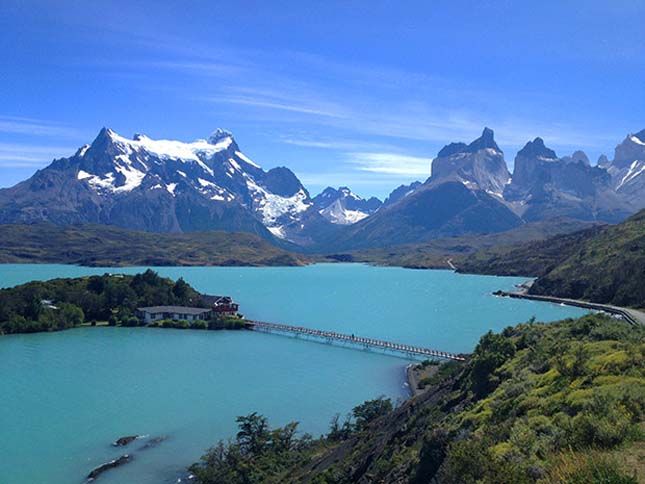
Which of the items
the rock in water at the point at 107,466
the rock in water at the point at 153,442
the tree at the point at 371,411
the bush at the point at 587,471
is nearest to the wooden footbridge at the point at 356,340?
the tree at the point at 371,411

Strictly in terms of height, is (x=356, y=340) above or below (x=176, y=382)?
below

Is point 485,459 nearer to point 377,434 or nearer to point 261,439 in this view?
point 377,434

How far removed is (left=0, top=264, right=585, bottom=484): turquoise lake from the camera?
120 ft

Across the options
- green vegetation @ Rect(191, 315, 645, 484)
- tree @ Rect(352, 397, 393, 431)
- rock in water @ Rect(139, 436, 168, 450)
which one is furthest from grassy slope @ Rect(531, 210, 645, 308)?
rock in water @ Rect(139, 436, 168, 450)

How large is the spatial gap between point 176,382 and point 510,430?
46.8 metres

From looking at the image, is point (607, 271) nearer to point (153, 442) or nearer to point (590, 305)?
point (590, 305)

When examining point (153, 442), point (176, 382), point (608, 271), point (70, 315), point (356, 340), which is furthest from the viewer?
point (608, 271)

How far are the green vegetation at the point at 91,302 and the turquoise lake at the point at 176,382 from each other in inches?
157

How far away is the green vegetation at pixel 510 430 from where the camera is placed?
35.5ft

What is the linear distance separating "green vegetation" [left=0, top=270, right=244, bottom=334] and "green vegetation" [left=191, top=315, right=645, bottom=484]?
6215cm

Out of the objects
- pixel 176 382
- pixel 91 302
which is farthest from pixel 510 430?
pixel 91 302

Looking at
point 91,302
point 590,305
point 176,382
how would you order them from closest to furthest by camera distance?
point 176,382 < point 91,302 < point 590,305

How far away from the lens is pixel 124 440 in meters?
38.4

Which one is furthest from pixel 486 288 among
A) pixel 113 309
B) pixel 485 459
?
pixel 485 459
